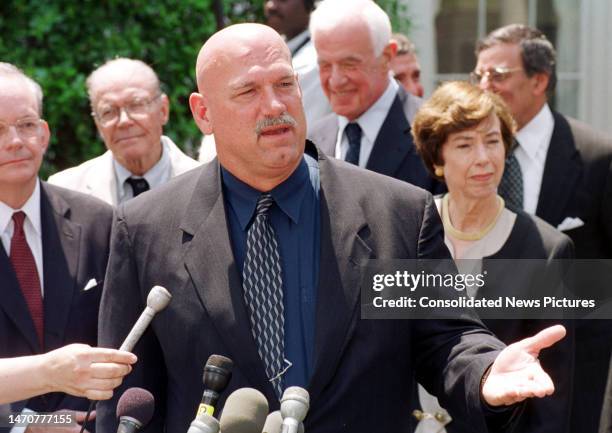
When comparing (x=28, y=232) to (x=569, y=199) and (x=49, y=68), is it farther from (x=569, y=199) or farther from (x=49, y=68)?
(x=49, y=68)

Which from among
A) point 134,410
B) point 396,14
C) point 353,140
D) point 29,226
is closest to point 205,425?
point 134,410

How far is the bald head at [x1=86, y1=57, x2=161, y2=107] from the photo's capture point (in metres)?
6.28

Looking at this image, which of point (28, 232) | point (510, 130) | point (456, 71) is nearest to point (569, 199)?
point (510, 130)

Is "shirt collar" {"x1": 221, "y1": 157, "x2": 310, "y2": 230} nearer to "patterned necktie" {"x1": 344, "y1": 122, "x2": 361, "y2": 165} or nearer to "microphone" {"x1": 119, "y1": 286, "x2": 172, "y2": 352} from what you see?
"microphone" {"x1": 119, "y1": 286, "x2": 172, "y2": 352}

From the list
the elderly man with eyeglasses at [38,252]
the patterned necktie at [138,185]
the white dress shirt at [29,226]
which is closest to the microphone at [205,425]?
the elderly man with eyeglasses at [38,252]

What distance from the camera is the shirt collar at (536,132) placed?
6141 millimetres

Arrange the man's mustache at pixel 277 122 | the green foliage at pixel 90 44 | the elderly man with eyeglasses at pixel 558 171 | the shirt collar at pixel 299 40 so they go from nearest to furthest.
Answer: the man's mustache at pixel 277 122 < the elderly man with eyeglasses at pixel 558 171 < the shirt collar at pixel 299 40 < the green foliage at pixel 90 44

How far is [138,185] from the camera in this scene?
6.11 m

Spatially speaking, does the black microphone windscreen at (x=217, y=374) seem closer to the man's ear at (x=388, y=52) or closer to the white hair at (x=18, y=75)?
the white hair at (x=18, y=75)

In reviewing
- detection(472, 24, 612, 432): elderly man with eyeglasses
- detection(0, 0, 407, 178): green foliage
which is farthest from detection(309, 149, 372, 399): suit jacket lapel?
detection(0, 0, 407, 178): green foliage

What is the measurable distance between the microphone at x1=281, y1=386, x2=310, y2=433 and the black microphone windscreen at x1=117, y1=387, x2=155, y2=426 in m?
0.56

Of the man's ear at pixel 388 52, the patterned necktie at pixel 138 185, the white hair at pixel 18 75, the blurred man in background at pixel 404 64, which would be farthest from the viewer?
the blurred man in background at pixel 404 64

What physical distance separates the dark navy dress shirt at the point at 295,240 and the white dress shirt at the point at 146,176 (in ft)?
6.83

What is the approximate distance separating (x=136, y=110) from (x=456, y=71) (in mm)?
4263
